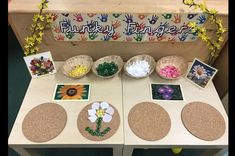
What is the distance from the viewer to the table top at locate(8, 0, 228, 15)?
40.5 inches

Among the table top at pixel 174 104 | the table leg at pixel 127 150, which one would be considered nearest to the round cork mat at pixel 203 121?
the table top at pixel 174 104

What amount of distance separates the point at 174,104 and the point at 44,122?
0.64 m

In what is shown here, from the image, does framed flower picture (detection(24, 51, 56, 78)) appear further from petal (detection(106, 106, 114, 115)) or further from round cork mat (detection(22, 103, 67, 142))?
petal (detection(106, 106, 114, 115))

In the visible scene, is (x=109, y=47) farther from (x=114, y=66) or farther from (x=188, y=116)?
(x=188, y=116)

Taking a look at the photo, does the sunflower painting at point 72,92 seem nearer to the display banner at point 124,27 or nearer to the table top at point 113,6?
the display banner at point 124,27

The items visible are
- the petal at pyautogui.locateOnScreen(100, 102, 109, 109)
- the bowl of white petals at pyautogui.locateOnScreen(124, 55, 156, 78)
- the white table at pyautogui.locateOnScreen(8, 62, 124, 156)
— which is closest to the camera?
the white table at pyautogui.locateOnScreen(8, 62, 124, 156)

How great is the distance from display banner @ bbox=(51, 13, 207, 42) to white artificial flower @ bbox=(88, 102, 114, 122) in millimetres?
352

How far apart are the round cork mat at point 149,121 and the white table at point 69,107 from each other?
7 cm

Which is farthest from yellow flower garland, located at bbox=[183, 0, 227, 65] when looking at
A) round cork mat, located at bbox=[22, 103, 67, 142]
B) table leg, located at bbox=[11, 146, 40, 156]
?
table leg, located at bbox=[11, 146, 40, 156]

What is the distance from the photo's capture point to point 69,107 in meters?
1.06

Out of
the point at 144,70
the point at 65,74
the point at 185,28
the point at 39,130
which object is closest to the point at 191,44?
the point at 185,28

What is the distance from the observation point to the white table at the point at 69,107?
3.10 ft

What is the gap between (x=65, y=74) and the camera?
1183 mm
